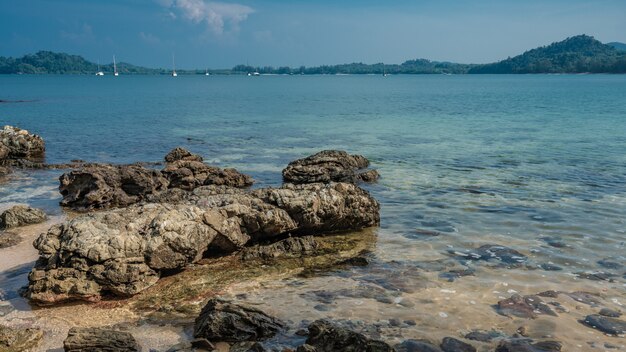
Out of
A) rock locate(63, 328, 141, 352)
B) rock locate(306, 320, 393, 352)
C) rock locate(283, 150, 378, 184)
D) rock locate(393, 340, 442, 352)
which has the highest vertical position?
rock locate(283, 150, 378, 184)

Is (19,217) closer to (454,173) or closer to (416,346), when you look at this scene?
(416,346)

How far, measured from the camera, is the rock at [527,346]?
8.12 metres

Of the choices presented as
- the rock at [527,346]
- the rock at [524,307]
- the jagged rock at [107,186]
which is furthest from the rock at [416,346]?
the jagged rock at [107,186]

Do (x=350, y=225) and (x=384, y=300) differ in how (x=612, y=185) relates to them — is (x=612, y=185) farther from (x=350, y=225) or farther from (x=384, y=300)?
(x=384, y=300)

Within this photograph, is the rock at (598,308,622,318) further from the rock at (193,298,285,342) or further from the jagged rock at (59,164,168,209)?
the jagged rock at (59,164,168,209)

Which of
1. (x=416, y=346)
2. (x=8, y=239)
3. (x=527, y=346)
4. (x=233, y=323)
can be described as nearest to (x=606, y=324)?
(x=527, y=346)

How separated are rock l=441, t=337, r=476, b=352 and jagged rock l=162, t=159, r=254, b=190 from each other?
1252cm

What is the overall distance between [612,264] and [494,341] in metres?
5.11

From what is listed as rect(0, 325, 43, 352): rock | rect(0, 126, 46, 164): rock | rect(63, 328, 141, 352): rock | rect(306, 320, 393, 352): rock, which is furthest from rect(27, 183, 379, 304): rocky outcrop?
rect(0, 126, 46, 164): rock

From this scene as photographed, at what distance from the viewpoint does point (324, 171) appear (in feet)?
64.6

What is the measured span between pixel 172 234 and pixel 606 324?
8124 mm

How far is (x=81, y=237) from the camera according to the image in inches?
410

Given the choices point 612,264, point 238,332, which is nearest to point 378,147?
point 612,264

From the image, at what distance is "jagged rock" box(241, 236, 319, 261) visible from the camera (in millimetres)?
12156
